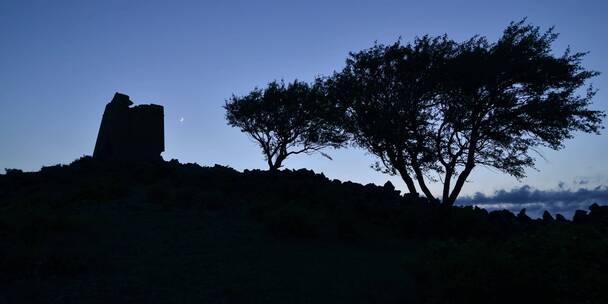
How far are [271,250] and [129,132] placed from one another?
25695 millimetres

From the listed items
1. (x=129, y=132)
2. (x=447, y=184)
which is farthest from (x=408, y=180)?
(x=129, y=132)

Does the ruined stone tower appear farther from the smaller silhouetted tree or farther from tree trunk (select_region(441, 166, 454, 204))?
tree trunk (select_region(441, 166, 454, 204))

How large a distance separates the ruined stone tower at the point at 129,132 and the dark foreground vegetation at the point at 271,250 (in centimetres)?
786

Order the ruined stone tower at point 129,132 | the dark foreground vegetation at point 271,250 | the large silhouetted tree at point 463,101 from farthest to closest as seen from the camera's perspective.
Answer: the ruined stone tower at point 129,132, the large silhouetted tree at point 463,101, the dark foreground vegetation at point 271,250

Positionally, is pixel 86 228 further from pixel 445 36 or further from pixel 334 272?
pixel 445 36

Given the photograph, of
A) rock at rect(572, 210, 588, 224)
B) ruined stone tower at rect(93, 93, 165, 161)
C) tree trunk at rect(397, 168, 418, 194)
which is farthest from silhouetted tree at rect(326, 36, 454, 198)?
ruined stone tower at rect(93, 93, 165, 161)

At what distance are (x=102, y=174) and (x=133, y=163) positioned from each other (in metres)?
3.52

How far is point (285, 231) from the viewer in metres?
16.6

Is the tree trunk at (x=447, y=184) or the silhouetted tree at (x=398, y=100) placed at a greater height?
the silhouetted tree at (x=398, y=100)

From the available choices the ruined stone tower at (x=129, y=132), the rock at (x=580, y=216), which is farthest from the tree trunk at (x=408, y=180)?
the ruined stone tower at (x=129, y=132)

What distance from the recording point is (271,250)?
44.7 feet

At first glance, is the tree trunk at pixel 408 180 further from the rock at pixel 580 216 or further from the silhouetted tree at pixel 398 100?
the rock at pixel 580 216

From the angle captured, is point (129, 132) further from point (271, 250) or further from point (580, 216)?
point (580, 216)

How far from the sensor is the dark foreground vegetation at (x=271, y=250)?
697cm
